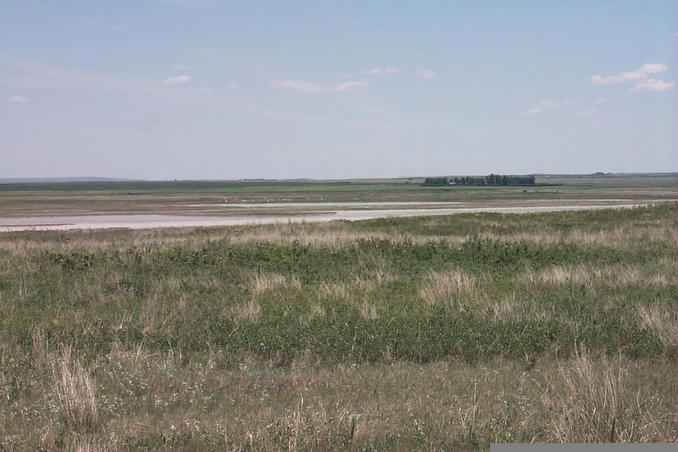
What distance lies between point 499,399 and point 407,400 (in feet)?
2.91

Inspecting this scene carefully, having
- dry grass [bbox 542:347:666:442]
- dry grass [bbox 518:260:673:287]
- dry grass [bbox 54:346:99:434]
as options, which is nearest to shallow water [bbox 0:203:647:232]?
dry grass [bbox 518:260:673:287]

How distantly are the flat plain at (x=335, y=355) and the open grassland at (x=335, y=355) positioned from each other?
28 millimetres

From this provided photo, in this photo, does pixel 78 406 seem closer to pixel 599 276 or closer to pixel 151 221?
pixel 599 276

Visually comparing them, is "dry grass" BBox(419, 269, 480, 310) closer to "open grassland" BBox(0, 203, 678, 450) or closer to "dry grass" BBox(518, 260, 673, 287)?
"open grassland" BBox(0, 203, 678, 450)

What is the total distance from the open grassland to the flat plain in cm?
3

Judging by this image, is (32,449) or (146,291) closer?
(32,449)

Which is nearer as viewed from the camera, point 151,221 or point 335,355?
point 335,355

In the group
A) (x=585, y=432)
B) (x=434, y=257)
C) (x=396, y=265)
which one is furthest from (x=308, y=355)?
(x=434, y=257)

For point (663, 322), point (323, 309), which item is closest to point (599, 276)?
point (663, 322)

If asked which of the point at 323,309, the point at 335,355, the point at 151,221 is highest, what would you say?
the point at 323,309

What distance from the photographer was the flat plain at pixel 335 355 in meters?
5.44

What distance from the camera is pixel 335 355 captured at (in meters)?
8.24

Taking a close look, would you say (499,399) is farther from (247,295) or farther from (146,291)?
(146,291)

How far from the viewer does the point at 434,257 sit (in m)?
17.8
